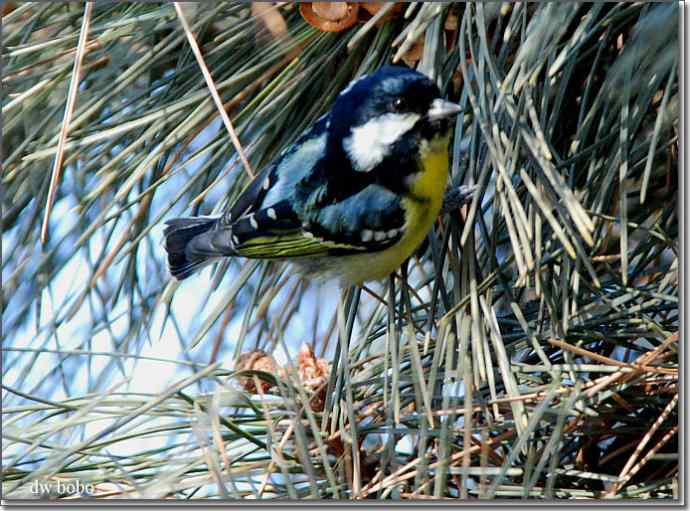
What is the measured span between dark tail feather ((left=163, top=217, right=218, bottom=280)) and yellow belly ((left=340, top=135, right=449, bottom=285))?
20 cm

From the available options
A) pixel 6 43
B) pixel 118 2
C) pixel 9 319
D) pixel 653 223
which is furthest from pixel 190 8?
pixel 653 223

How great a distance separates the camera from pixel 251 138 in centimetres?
113

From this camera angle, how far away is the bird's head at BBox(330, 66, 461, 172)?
3.41ft

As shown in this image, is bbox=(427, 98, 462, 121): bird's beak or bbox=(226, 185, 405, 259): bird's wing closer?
bbox=(427, 98, 462, 121): bird's beak

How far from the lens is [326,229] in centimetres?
123

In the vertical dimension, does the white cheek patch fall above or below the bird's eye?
below

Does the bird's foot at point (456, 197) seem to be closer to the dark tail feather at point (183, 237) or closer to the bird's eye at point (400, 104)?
the bird's eye at point (400, 104)

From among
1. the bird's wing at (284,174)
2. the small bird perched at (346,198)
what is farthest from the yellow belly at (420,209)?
the bird's wing at (284,174)

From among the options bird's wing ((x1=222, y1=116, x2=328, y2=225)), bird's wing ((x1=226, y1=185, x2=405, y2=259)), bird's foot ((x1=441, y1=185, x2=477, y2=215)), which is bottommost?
bird's wing ((x1=226, y1=185, x2=405, y2=259))

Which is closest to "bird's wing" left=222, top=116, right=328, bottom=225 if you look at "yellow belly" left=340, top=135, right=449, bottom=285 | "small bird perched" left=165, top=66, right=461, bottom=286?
"small bird perched" left=165, top=66, right=461, bottom=286

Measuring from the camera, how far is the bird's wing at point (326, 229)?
1.18m

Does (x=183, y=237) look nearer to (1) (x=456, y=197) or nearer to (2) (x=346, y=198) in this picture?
(2) (x=346, y=198)

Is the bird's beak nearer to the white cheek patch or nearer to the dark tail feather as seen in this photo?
the white cheek patch

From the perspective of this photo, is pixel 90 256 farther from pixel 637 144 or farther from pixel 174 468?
pixel 637 144
